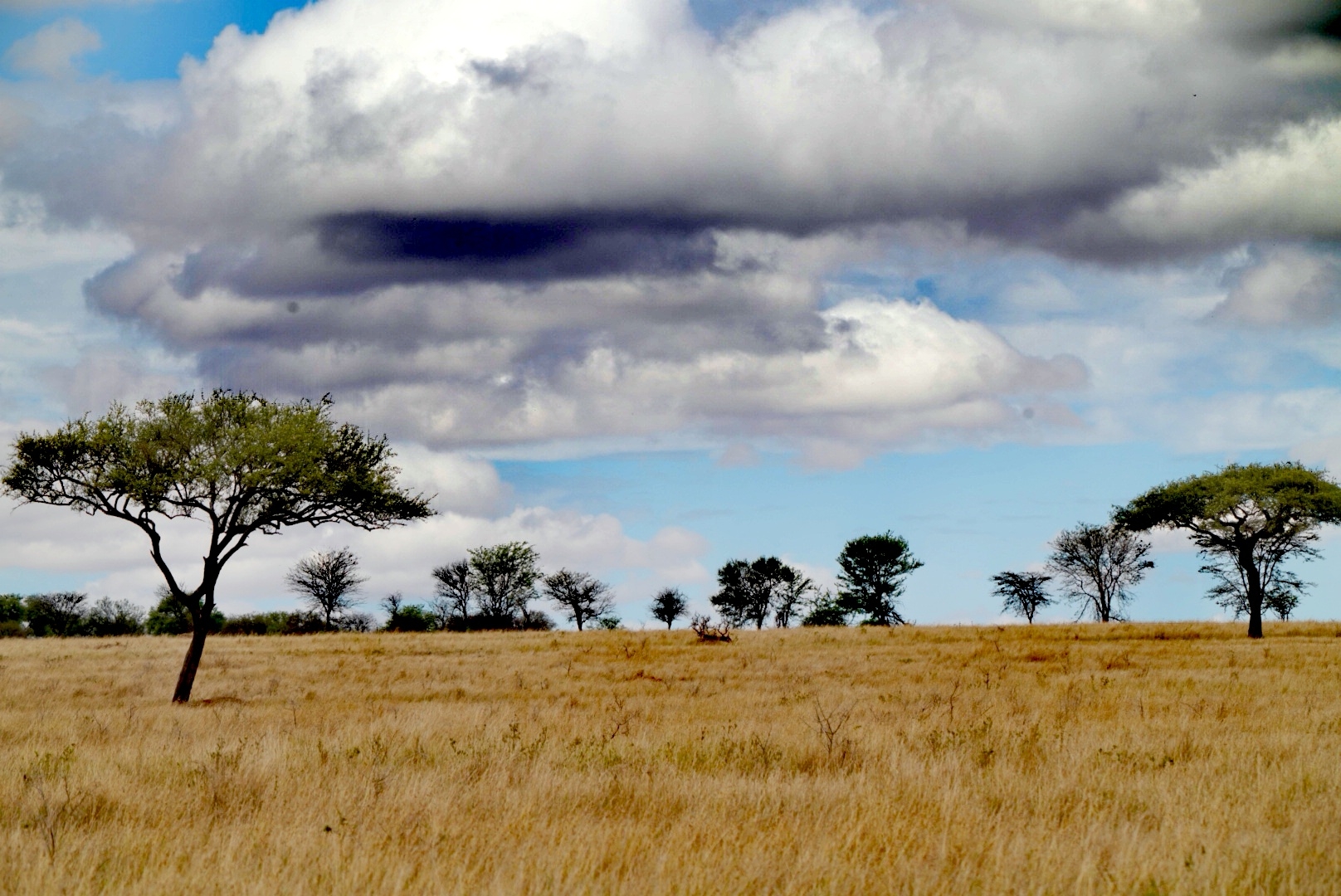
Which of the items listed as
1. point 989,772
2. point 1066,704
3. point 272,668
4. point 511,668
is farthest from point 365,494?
point 989,772

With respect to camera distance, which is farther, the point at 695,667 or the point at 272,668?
the point at 272,668

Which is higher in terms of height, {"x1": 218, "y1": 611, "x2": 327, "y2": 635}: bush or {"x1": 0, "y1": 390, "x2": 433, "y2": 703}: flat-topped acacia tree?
{"x1": 0, "y1": 390, "x2": 433, "y2": 703}: flat-topped acacia tree

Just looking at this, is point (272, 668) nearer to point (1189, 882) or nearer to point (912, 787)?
point (912, 787)

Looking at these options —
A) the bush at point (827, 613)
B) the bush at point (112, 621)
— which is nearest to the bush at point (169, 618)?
the bush at point (112, 621)

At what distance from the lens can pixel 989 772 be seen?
11047mm

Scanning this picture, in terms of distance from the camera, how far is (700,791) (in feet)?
32.8

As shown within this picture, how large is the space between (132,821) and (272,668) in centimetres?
2695

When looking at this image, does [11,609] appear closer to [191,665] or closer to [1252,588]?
[191,665]

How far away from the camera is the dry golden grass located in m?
7.21

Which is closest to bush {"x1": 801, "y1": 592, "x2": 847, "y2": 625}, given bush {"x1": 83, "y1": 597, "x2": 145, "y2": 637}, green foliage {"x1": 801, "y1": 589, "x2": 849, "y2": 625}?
green foliage {"x1": 801, "y1": 589, "x2": 849, "y2": 625}

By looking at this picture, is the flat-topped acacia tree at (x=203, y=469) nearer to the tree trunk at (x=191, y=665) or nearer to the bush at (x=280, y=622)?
the tree trunk at (x=191, y=665)

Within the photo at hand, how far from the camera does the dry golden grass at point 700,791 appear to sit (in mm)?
7215

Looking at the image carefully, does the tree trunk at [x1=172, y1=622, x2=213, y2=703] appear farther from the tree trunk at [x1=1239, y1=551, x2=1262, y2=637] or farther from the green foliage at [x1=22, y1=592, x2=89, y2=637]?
the green foliage at [x1=22, y1=592, x2=89, y2=637]

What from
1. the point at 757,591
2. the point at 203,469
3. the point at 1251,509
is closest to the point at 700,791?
the point at 203,469
